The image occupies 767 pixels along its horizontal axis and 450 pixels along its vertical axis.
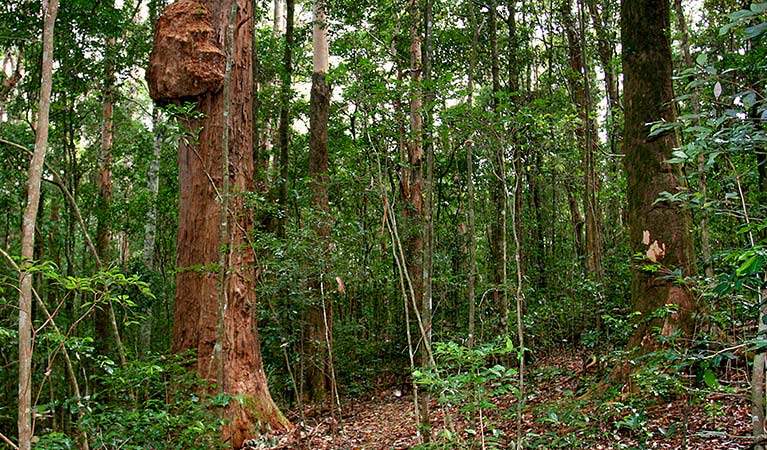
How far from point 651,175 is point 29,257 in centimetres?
527

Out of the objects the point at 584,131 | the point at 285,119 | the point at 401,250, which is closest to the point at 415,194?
the point at 285,119

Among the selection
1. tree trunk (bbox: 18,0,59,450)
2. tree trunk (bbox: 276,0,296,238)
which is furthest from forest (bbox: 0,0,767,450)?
tree trunk (bbox: 276,0,296,238)

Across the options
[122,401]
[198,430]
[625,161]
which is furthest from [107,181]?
[625,161]

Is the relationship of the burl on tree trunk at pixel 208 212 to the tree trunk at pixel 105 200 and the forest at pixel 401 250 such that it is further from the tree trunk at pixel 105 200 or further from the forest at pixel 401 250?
the tree trunk at pixel 105 200

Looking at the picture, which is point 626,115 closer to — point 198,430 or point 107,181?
point 198,430

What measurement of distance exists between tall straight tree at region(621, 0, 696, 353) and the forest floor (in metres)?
0.74

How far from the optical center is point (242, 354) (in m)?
6.78

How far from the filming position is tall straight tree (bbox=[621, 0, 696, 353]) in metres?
5.39

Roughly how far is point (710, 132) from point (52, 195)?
1237cm

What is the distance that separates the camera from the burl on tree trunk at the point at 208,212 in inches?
258

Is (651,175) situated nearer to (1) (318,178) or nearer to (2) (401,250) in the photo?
(2) (401,250)

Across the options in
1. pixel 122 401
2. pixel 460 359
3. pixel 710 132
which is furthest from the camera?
pixel 122 401

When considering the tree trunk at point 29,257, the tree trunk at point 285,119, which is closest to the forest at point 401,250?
the tree trunk at point 29,257

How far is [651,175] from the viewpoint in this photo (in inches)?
221
